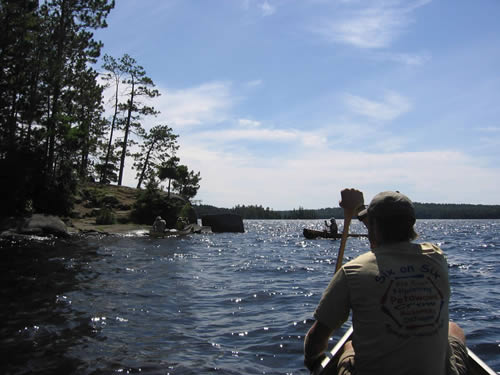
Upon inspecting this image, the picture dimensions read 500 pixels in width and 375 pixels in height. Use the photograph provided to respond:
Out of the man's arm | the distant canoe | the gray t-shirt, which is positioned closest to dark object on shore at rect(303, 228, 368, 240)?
the distant canoe

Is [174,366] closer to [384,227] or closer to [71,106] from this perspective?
[384,227]

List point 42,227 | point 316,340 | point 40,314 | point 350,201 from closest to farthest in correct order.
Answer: point 316,340, point 350,201, point 40,314, point 42,227

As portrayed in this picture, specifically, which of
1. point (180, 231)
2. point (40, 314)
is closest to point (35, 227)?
point (180, 231)

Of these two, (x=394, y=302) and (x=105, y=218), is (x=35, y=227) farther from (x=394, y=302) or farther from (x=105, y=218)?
(x=394, y=302)

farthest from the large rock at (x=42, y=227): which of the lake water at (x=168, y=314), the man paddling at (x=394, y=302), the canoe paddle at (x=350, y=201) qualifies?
the man paddling at (x=394, y=302)

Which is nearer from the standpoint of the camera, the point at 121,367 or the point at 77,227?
the point at 121,367

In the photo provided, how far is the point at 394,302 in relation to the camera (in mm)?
2723

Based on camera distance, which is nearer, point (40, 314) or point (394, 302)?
point (394, 302)

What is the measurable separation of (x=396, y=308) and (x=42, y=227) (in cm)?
2332

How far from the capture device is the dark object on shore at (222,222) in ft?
139

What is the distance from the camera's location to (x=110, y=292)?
32.1 feet

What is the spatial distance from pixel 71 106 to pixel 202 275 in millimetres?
25180

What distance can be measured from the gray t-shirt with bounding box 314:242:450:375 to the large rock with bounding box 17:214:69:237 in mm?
22603

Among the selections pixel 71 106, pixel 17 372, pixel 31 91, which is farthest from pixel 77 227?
pixel 17 372
